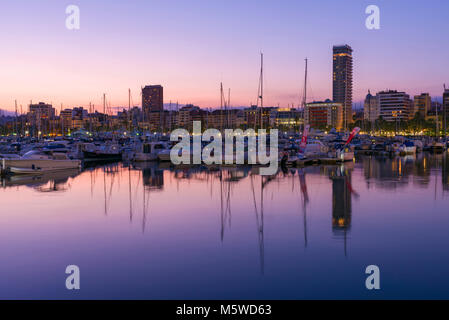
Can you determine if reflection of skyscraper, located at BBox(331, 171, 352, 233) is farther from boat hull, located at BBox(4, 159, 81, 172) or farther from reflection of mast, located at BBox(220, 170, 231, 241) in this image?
boat hull, located at BBox(4, 159, 81, 172)

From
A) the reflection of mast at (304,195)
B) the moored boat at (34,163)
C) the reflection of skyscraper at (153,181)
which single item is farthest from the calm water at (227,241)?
the moored boat at (34,163)

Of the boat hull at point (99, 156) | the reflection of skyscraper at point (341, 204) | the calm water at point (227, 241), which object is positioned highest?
the boat hull at point (99, 156)

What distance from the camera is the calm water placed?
27.9 feet

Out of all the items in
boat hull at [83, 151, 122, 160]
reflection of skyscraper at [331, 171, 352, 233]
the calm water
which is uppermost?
boat hull at [83, 151, 122, 160]

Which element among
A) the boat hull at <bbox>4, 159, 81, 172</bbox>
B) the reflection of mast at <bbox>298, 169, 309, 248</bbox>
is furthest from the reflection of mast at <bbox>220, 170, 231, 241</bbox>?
the boat hull at <bbox>4, 159, 81, 172</bbox>

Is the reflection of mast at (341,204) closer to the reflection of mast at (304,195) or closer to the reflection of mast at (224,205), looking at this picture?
the reflection of mast at (304,195)

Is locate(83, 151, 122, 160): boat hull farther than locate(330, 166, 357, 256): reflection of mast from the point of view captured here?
Yes

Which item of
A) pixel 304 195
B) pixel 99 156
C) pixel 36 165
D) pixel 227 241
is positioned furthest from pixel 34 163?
pixel 227 241

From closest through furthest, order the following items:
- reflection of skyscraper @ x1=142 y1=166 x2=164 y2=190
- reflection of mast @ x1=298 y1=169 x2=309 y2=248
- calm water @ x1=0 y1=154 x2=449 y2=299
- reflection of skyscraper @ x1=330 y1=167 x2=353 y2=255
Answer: calm water @ x1=0 y1=154 x2=449 y2=299
reflection of skyscraper @ x1=330 y1=167 x2=353 y2=255
reflection of mast @ x1=298 y1=169 x2=309 y2=248
reflection of skyscraper @ x1=142 y1=166 x2=164 y2=190

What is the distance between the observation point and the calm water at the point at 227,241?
27.9 ft

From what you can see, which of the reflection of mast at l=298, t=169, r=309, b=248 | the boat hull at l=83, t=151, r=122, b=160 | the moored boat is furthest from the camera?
the boat hull at l=83, t=151, r=122, b=160
